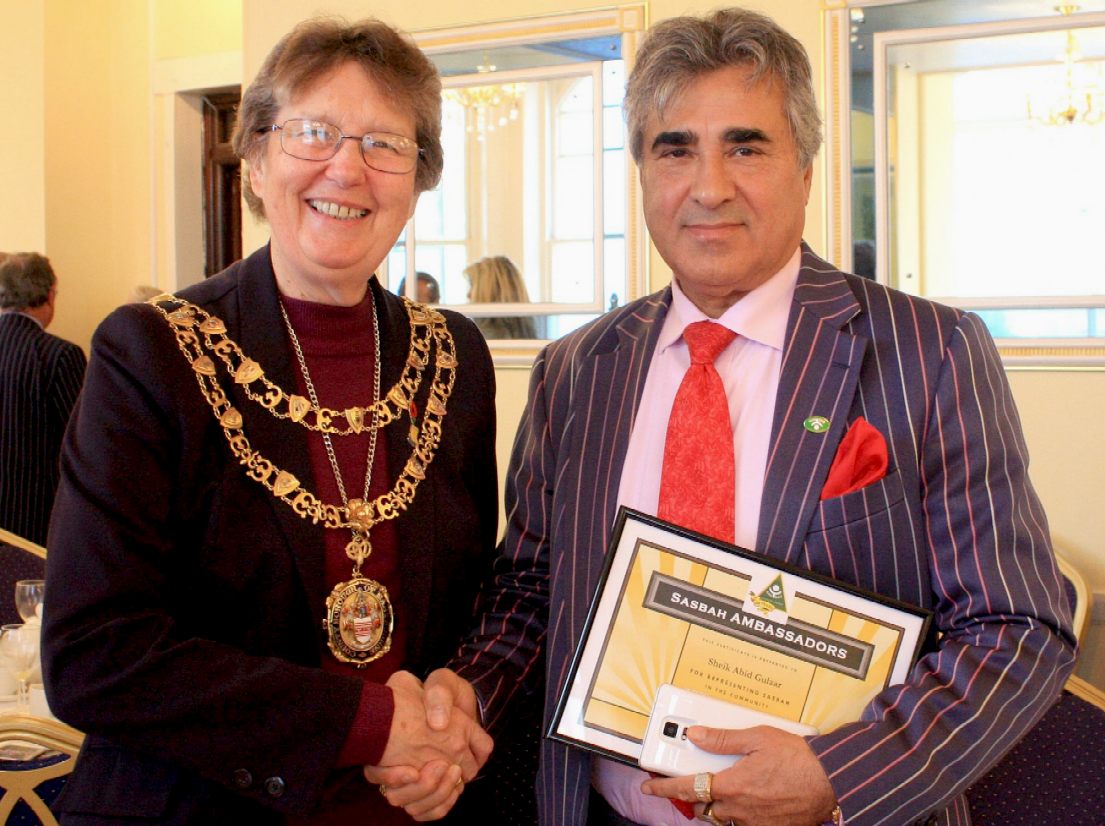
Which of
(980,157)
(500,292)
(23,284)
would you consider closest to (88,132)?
(23,284)

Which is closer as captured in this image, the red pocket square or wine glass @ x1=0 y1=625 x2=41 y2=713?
the red pocket square

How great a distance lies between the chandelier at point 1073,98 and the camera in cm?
446

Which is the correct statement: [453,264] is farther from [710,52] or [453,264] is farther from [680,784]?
[680,784]

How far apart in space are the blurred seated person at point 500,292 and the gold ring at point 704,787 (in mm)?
4117

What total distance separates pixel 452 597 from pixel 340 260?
0.56m

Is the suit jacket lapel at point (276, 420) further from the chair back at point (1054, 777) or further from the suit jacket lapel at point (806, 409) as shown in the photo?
the chair back at point (1054, 777)

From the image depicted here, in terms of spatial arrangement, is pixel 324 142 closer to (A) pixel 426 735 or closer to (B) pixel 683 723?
(A) pixel 426 735

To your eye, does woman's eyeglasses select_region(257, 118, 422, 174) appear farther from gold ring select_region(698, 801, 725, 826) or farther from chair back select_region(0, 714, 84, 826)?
chair back select_region(0, 714, 84, 826)

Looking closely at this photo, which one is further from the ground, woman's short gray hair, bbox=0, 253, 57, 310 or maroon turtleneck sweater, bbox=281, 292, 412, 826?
woman's short gray hair, bbox=0, 253, 57, 310

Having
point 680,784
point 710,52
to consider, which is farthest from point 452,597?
point 710,52

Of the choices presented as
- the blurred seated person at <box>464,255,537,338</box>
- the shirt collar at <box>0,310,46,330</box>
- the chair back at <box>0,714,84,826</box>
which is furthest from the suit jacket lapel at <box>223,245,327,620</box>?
the shirt collar at <box>0,310,46,330</box>

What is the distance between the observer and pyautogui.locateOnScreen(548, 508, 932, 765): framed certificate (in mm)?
1601

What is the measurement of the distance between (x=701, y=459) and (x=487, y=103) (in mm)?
4239

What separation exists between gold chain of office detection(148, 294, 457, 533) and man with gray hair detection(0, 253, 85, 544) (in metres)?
4.18
